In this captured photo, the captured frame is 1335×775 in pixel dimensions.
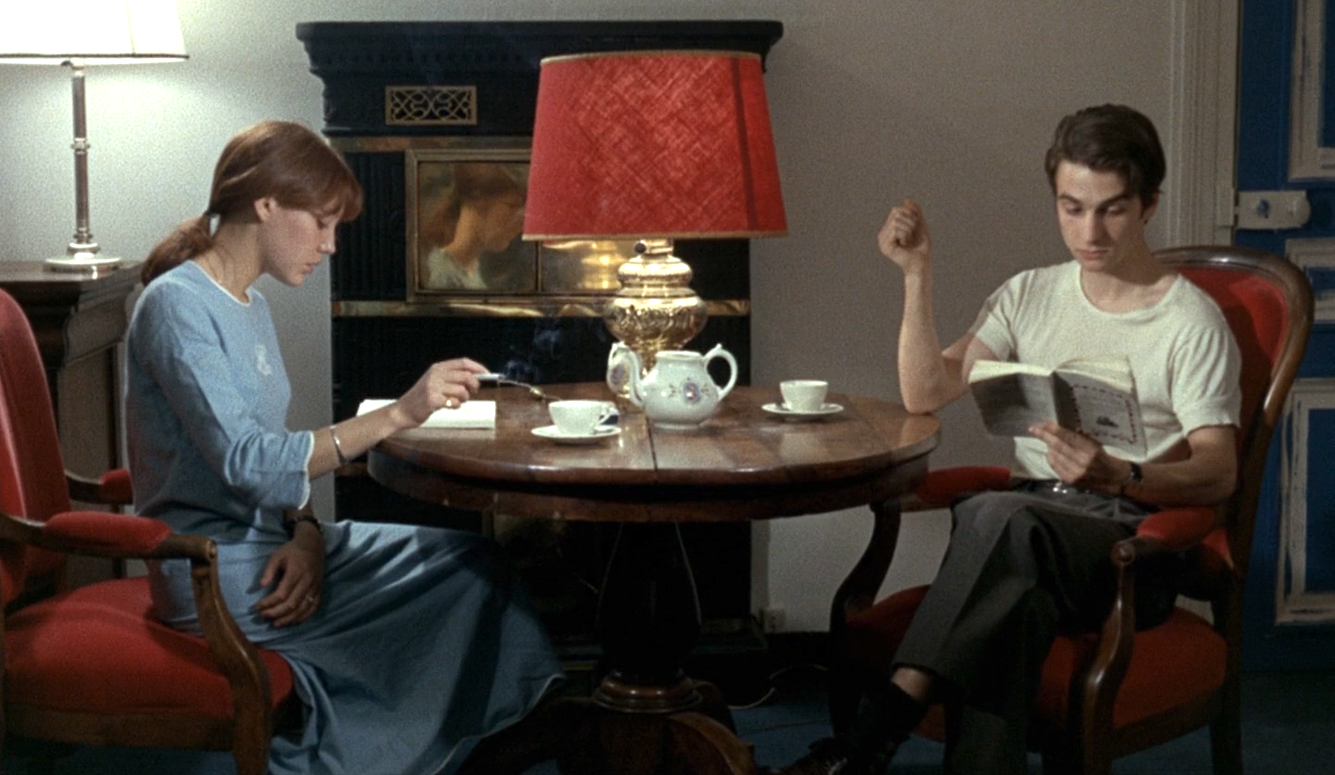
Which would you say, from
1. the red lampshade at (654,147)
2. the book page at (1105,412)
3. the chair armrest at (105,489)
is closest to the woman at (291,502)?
the chair armrest at (105,489)

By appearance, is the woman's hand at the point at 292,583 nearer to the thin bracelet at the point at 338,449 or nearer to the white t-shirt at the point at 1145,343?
the thin bracelet at the point at 338,449

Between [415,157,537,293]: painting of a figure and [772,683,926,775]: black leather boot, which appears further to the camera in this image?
[415,157,537,293]: painting of a figure

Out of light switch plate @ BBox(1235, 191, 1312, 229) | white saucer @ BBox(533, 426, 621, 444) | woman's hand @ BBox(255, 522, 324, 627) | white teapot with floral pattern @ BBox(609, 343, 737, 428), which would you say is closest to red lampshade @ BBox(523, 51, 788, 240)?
white teapot with floral pattern @ BBox(609, 343, 737, 428)

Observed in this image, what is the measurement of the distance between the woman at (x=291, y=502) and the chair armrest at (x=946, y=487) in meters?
0.69

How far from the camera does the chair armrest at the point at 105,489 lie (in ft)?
9.20

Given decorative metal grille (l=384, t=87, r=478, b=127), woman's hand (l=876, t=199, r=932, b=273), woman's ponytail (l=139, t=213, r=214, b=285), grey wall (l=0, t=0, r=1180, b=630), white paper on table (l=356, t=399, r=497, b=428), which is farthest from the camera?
grey wall (l=0, t=0, r=1180, b=630)

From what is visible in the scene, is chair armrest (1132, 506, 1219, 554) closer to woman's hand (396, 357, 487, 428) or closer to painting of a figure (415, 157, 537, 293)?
woman's hand (396, 357, 487, 428)

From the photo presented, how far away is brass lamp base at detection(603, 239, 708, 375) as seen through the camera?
2.88 metres

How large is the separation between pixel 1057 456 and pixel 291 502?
116 cm

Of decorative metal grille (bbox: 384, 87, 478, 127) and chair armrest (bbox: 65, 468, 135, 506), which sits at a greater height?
decorative metal grille (bbox: 384, 87, 478, 127)

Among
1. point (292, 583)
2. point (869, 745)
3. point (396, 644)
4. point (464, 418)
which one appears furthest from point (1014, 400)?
point (292, 583)

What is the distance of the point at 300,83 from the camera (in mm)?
3695

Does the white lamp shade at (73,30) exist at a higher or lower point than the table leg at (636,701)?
higher

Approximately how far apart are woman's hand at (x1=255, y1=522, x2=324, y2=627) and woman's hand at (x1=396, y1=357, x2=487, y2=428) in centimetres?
27
